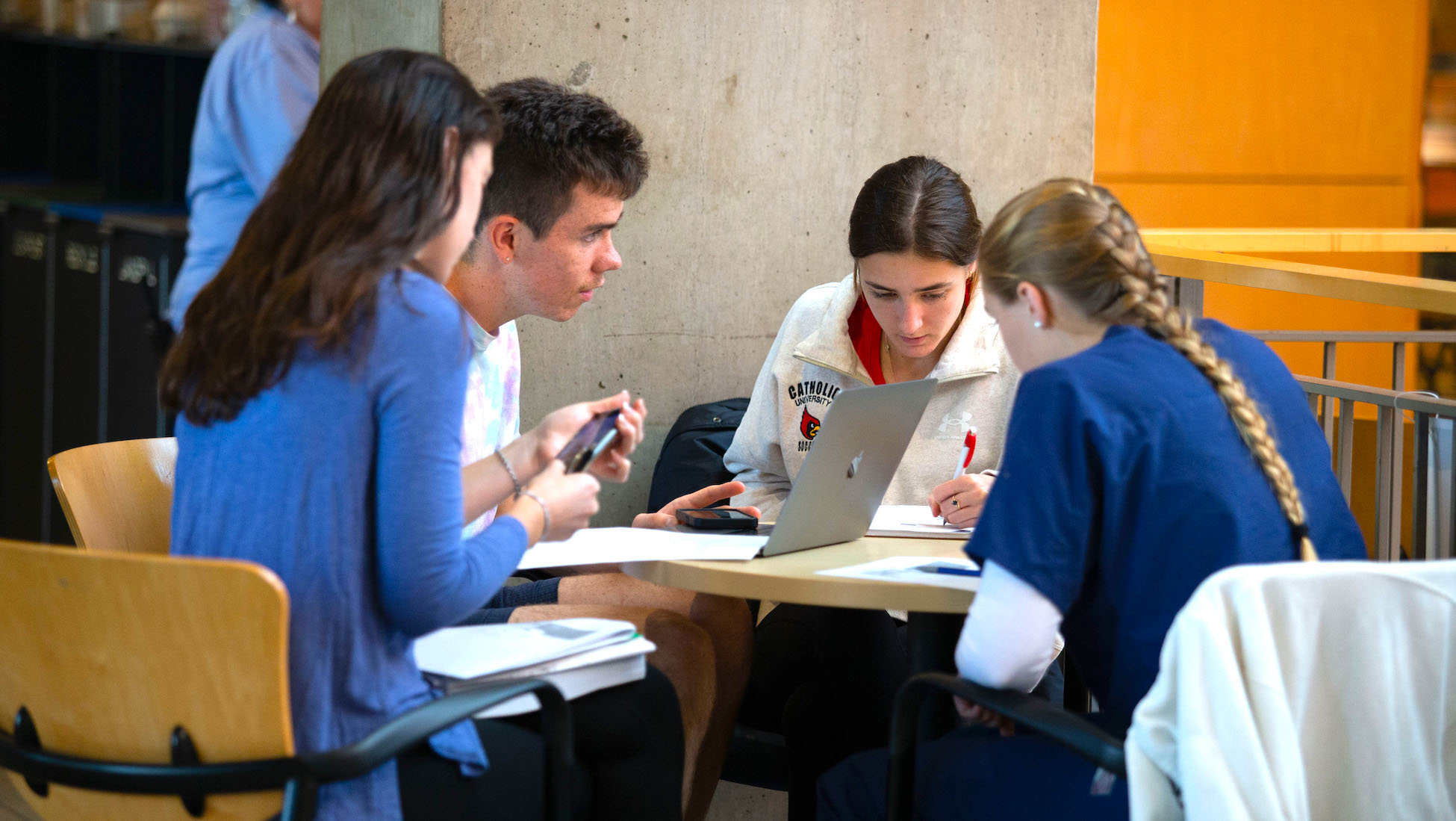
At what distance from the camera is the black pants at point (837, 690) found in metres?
2.14

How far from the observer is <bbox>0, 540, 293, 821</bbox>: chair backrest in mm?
1199

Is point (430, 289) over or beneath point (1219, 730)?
over

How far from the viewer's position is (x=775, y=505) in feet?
8.32

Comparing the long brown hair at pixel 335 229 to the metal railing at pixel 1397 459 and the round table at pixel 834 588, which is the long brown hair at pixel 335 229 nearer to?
the round table at pixel 834 588

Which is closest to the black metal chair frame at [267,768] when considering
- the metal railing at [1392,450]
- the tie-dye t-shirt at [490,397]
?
the tie-dye t-shirt at [490,397]

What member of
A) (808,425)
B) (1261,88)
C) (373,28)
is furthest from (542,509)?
(1261,88)

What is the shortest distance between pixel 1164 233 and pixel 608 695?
2316mm

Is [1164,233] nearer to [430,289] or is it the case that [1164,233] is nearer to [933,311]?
[933,311]

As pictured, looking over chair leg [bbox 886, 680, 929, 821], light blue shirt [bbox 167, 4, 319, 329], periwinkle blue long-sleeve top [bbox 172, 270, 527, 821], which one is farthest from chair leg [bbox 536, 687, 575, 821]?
light blue shirt [bbox 167, 4, 319, 329]

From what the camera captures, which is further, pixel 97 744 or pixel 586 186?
pixel 586 186

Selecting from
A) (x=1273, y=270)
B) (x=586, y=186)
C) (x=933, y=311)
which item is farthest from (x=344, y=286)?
(x=1273, y=270)

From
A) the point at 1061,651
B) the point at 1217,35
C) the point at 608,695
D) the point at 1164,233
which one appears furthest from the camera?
the point at 1217,35

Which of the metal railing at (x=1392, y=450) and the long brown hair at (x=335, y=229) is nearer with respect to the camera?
the long brown hair at (x=335, y=229)

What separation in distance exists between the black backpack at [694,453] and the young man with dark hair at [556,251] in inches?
21.9
